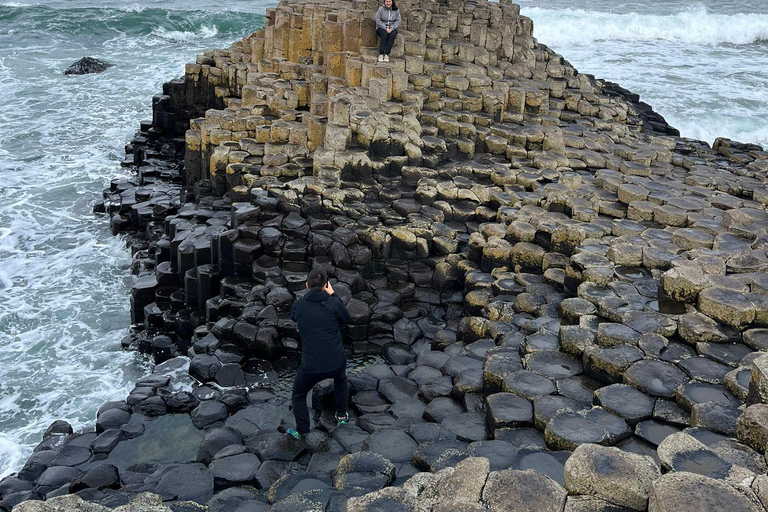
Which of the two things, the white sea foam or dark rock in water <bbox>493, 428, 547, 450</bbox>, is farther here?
the white sea foam

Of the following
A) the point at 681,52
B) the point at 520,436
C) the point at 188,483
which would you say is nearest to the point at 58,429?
the point at 188,483

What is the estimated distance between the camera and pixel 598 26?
1335 inches

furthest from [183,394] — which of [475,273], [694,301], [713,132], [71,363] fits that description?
[713,132]

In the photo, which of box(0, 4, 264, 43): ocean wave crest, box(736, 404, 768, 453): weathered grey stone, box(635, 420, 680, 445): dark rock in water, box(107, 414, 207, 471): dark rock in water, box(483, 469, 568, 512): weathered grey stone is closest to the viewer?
box(483, 469, 568, 512): weathered grey stone

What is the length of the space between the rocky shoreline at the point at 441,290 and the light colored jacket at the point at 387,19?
565 mm

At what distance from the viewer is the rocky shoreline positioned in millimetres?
5621

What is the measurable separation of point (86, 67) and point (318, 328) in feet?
72.7

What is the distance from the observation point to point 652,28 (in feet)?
110

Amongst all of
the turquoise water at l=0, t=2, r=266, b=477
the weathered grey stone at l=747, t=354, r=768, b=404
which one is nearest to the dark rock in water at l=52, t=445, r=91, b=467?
the turquoise water at l=0, t=2, r=266, b=477

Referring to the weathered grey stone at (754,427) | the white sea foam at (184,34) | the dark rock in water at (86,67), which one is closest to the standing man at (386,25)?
the weathered grey stone at (754,427)

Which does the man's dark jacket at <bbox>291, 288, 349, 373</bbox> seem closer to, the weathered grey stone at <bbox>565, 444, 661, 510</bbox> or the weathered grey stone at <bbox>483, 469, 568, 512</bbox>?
the weathered grey stone at <bbox>483, 469, 568, 512</bbox>

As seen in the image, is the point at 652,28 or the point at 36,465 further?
the point at 652,28

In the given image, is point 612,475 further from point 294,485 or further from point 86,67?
point 86,67

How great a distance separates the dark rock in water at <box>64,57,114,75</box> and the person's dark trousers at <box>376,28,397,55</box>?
16179 mm
